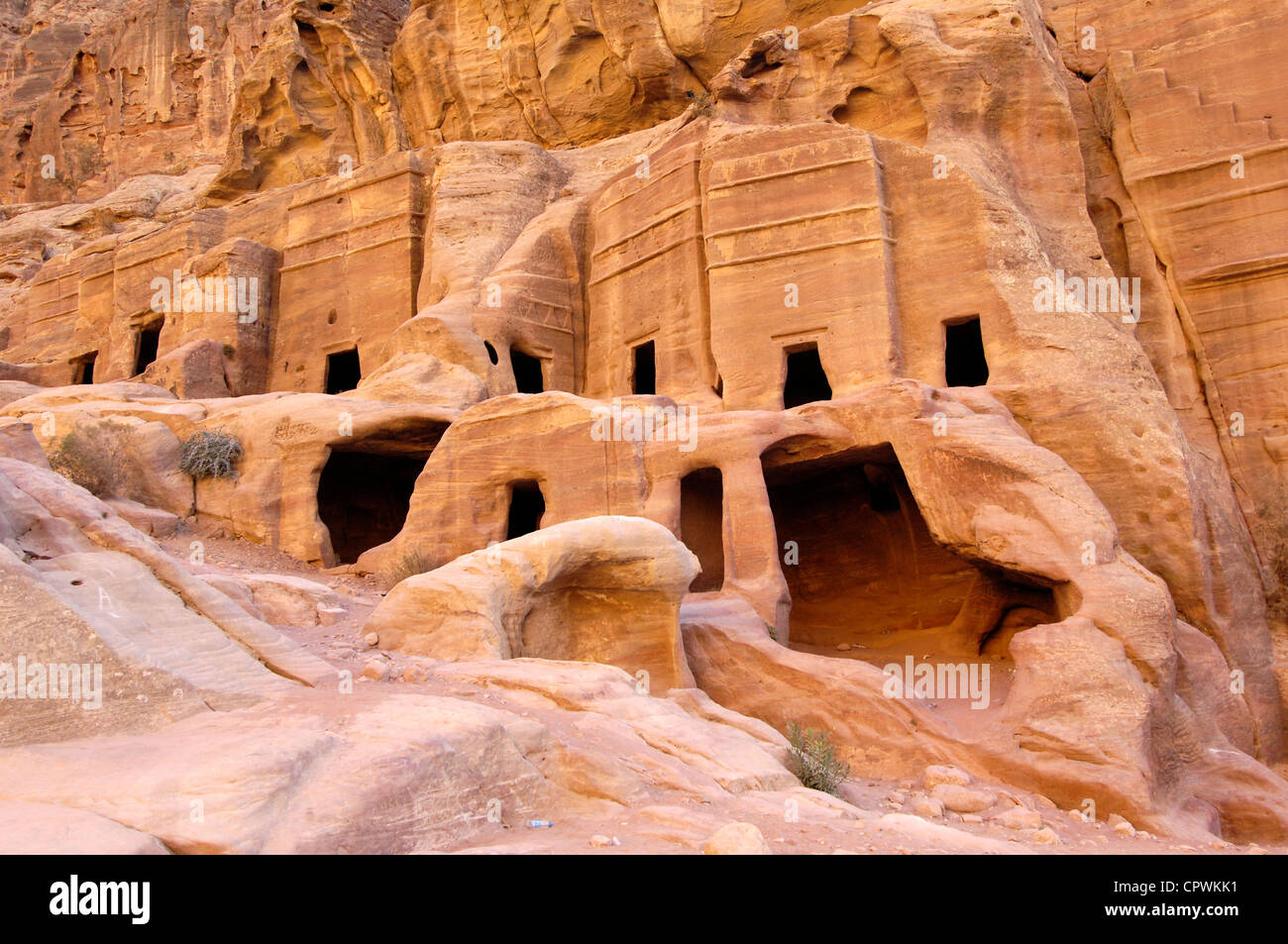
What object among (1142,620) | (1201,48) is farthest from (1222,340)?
(1142,620)

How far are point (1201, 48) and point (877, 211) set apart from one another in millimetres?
7181

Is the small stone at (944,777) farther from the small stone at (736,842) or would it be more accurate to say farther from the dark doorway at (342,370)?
the dark doorway at (342,370)

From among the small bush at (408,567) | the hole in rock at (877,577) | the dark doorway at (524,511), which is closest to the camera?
the hole in rock at (877,577)

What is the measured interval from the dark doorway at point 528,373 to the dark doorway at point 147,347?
1038cm

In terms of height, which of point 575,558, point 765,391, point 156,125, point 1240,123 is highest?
point 156,125

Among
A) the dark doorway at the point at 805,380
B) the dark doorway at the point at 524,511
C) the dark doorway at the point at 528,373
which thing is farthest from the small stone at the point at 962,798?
the dark doorway at the point at 528,373

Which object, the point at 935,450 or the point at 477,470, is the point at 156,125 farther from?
the point at 935,450

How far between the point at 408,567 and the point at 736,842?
35.7 ft

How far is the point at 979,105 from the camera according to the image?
1788cm

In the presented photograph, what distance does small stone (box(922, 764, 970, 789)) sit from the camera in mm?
9703

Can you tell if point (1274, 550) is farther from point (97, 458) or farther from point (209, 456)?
point (97, 458)

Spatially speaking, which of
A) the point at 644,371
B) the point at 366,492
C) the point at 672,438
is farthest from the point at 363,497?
the point at 672,438

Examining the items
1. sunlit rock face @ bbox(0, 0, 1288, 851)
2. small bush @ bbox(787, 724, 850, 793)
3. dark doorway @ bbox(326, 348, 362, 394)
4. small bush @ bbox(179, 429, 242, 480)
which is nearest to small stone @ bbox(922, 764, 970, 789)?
sunlit rock face @ bbox(0, 0, 1288, 851)

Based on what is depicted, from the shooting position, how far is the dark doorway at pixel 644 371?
804 inches
